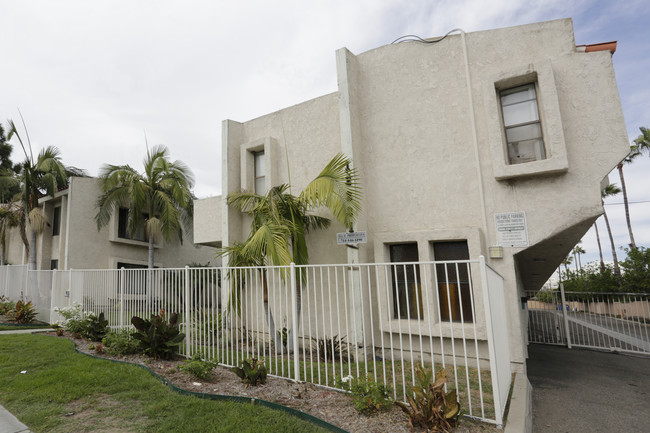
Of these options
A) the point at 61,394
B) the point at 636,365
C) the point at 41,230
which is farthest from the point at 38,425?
the point at 41,230

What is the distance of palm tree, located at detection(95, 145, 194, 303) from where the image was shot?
621 inches

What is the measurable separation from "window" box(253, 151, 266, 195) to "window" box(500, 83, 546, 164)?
6.10 meters

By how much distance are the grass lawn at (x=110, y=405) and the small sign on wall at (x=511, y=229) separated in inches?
184

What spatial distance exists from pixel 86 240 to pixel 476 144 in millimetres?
16824

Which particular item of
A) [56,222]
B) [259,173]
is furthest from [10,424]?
[56,222]

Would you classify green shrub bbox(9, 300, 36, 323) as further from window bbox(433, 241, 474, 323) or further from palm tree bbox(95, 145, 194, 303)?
window bbox(433, 241, 474, 323)

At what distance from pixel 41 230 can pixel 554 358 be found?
2025 cm

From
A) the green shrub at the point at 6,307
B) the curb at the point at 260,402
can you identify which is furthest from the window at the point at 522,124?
the green shrub at the point at 6,307

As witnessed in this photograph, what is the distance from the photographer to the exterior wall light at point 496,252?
625 cm

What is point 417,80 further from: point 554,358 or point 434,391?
point 554,358

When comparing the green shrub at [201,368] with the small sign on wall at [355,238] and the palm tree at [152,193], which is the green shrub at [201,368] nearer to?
the small sign on wall at [355,238]

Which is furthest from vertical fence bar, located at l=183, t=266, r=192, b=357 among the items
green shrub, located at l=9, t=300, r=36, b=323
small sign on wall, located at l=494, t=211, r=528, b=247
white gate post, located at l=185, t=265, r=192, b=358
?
green shrub, located at l=9, t=300, r=36, b=323

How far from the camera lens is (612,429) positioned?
407 centimetres

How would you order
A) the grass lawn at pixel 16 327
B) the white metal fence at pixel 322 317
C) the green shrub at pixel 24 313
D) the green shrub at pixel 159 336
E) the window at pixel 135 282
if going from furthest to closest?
the green shrub at pixel 24 313 < the grass lawn at pixel 16 327 < the window at pixel 135 282 < the green shrub at pixel 159 336 < the white metal fence at pixel 322 317
